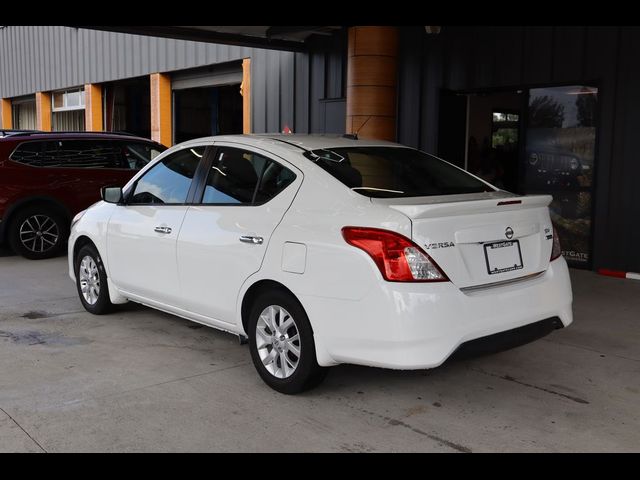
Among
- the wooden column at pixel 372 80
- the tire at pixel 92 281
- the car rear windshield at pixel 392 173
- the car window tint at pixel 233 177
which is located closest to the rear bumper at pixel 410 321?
the car rear windshield at pixel 392 173

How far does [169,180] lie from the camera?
17.2ft

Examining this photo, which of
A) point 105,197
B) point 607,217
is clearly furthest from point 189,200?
point 607,217

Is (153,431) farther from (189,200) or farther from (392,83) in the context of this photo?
(392,83)

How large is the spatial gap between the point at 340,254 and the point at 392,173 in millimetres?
942

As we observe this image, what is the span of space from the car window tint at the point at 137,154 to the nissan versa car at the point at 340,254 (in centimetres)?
503

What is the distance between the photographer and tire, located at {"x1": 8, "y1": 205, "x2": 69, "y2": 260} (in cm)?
938

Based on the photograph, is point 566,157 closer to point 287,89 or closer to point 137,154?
point 287,89

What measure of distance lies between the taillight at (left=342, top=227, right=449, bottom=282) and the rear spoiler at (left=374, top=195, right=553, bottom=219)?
160mm

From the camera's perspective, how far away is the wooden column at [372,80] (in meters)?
8.41

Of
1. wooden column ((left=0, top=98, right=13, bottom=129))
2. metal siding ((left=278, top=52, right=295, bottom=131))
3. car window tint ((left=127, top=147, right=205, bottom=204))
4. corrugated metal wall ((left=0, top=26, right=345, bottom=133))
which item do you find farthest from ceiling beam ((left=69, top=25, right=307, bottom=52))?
wooden column ((left=0, top=98, right=13, bottom=129))

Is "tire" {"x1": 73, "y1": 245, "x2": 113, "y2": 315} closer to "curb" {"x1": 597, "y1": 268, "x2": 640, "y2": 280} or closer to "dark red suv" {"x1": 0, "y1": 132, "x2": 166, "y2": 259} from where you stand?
"dark red suv" {"x1": 0, "y1": 132, "x2": 166, "y2": 259}

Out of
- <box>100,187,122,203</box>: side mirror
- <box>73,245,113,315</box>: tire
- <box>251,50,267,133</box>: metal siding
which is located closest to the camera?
<box>100,187,122,203</box>: side mirror

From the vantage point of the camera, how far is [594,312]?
6.38m

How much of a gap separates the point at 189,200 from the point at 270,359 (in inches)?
54.8
